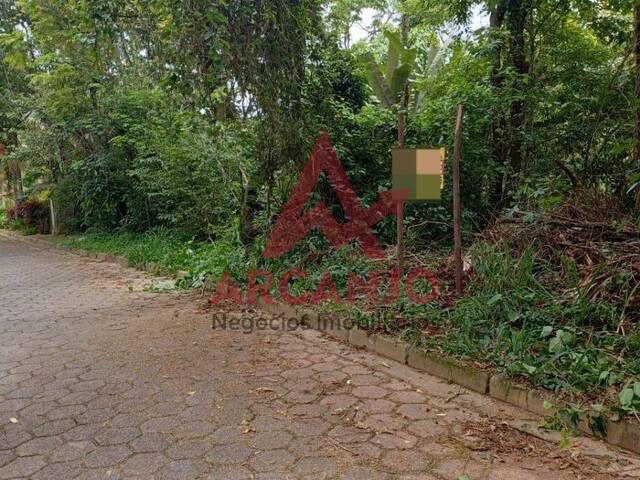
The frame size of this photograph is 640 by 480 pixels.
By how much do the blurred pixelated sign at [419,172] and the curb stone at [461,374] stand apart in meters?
1.33

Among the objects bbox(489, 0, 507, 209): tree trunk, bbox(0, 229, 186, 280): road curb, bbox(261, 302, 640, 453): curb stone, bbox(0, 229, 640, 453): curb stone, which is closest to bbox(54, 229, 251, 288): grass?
bbox(0, 229, 186, 280): road curb

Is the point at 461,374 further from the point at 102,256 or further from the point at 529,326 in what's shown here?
the point at 102,256

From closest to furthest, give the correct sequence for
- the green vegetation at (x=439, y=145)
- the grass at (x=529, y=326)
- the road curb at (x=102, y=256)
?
the grass at (x=529, y=326) < the green vegetation at (x=439, y=145) < the road curb at (x=102, y=256)

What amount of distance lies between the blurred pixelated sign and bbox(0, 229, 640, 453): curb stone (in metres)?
1.33

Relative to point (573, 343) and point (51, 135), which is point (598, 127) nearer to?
point (573, 343)

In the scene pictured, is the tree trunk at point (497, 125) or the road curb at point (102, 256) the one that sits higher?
the tree trunk at point (497, 125)

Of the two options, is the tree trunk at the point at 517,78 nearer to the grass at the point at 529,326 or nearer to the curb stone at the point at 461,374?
the grass at the point at 529,326

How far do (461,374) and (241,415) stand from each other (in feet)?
4.92

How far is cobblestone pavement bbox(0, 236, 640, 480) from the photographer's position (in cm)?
238

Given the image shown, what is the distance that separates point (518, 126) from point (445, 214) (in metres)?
1.61

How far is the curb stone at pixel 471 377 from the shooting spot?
2.48 metres

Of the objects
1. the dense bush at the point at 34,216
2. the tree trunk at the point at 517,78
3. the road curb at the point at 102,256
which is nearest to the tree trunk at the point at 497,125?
the tree trunk at the point at 517,78

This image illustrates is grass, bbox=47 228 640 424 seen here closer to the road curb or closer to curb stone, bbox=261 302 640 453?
curb stone, bbox=261 302 640 453

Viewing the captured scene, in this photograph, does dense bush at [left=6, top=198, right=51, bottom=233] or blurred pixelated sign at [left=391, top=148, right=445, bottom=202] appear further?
dense bush at [left=6, top=198, right=51, bottom=233]
